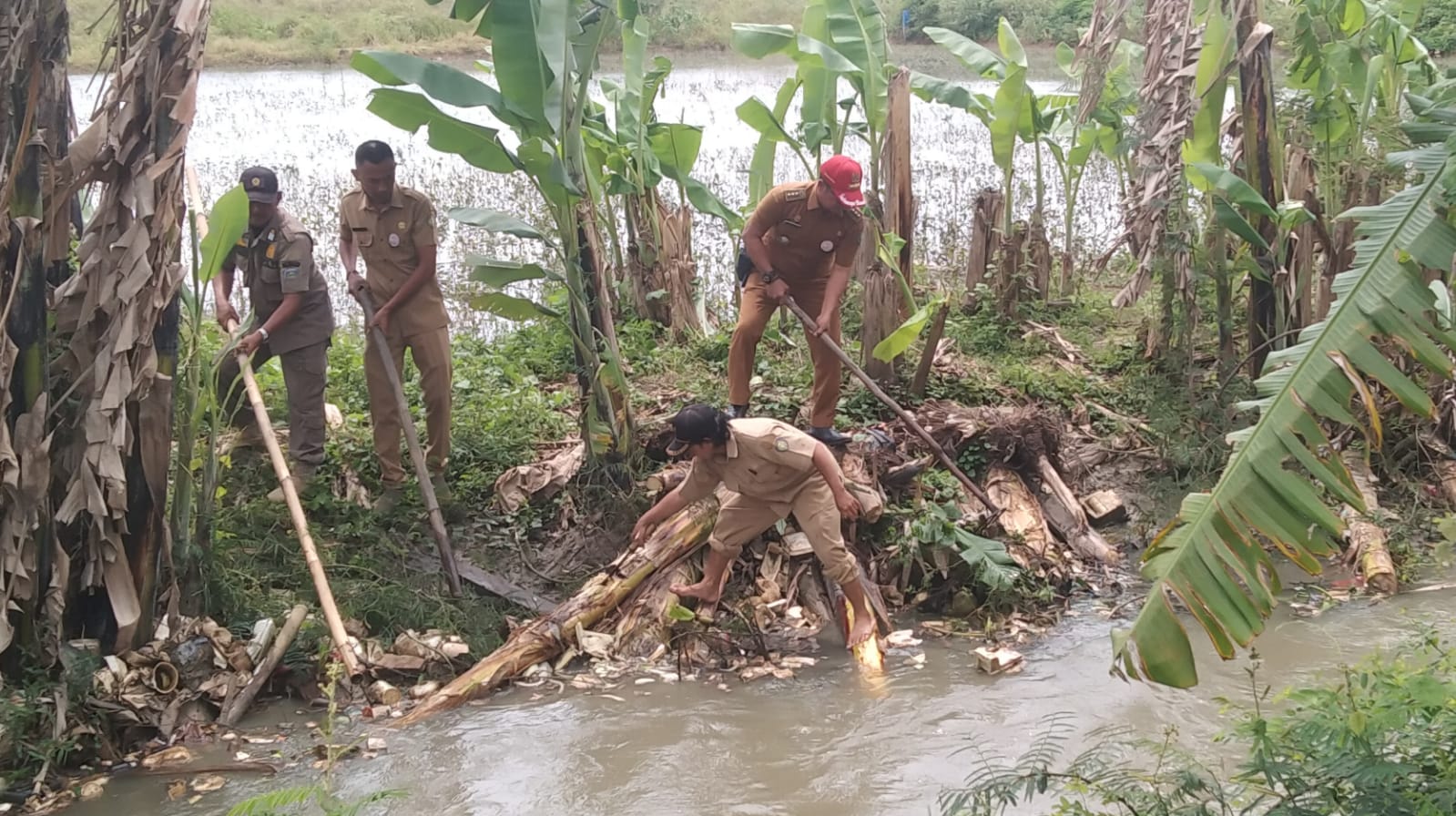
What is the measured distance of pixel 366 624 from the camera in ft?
18.5

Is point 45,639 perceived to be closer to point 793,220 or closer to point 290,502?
point 290,502

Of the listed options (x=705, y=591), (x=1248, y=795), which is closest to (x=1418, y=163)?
(x=1248, y=795)

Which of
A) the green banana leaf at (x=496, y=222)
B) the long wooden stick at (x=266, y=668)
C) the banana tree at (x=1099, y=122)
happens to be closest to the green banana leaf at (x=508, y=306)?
the green banana leaf at (x=496, y=222)

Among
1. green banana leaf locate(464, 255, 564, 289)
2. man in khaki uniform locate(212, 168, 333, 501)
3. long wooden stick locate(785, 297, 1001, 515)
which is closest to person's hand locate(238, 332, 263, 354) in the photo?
man in khaki uniform locate(212, 168, 333, 501)

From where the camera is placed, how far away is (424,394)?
21.3 feet

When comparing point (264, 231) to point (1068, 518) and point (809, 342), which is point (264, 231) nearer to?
point (809, 342)

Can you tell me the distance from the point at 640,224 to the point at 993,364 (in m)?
2.82

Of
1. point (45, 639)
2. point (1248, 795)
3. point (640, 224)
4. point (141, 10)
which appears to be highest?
point (141, 10)

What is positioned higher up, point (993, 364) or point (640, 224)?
point (640, 224)

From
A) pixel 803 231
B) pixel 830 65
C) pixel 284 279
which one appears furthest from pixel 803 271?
pixel 284 279

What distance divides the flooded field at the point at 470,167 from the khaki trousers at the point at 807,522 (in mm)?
4463

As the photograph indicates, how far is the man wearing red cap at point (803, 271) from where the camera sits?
6406 mm

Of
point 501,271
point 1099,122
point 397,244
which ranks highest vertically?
point 1099,122

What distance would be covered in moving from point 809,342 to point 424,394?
2185mm
